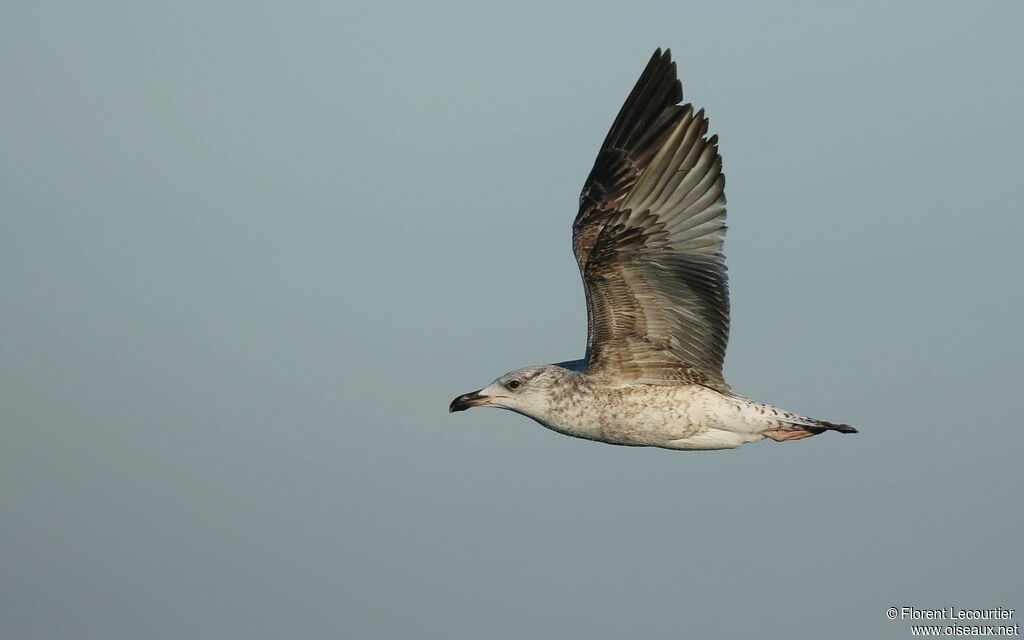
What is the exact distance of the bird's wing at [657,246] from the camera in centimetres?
1758

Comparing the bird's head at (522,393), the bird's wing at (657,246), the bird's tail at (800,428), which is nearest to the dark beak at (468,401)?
the bird's head at (522,393)

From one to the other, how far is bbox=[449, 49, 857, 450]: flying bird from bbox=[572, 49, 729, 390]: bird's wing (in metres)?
0.01

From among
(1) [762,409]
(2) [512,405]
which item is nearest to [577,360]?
(2) [512,405]

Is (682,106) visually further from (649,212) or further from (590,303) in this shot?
(590,303)

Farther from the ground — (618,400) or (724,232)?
(724,232)

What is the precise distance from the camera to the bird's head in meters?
18.5

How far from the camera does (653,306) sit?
58.8 ft

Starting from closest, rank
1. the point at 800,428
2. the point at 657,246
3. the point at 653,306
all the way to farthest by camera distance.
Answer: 1. the point at 657,246
2. the point at 653,306
3. the point at 800,428

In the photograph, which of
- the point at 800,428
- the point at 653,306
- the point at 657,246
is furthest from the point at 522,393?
the point at 800,428

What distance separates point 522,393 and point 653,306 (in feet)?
7.24

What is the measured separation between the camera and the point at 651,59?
61.9 ft

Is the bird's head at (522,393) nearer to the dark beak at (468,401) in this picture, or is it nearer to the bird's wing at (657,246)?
the dark beak at (468,401)

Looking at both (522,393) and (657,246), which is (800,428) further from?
(522,393)

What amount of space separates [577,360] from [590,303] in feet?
5.54
